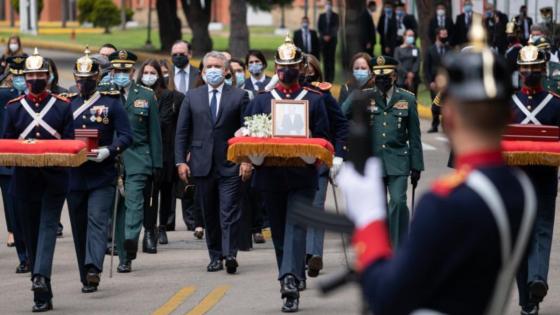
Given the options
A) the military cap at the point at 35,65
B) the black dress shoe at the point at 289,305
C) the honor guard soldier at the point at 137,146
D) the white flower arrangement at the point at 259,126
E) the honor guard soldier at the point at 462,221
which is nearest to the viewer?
the honor guard soldier at the point at 462,221

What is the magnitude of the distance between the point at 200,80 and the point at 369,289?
11.9 metres

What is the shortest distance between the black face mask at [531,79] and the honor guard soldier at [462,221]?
7.19 metres

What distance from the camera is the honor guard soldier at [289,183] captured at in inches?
481

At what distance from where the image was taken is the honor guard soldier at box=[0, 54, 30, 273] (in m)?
14.6

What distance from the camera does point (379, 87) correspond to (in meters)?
14.2

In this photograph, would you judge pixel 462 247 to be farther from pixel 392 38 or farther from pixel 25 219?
pixel 392 38

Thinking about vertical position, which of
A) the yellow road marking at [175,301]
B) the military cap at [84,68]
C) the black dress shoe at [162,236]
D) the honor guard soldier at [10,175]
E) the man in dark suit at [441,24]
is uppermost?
the man in dark suit at [441,24]

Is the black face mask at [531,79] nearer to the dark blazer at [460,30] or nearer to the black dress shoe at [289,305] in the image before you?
the black dress shoe at [289,305]

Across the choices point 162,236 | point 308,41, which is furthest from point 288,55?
point 308,41

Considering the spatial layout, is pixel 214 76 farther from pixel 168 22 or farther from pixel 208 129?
pixel 168 22

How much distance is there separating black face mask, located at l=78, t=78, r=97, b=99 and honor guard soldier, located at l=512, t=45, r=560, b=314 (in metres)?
3.67

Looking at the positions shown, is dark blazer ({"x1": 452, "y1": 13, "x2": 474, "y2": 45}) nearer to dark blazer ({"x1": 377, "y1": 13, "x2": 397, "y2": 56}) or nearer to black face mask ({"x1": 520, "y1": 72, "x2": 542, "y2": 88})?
dark blazer ({"x1": 377, "y1": 13, "x2": 397, "y2": 56})

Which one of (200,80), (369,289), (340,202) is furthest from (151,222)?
(369,289)

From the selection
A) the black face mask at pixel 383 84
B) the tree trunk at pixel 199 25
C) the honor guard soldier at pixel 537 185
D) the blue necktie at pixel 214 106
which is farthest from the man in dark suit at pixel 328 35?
the honor guard soldier at pixel 537 185
